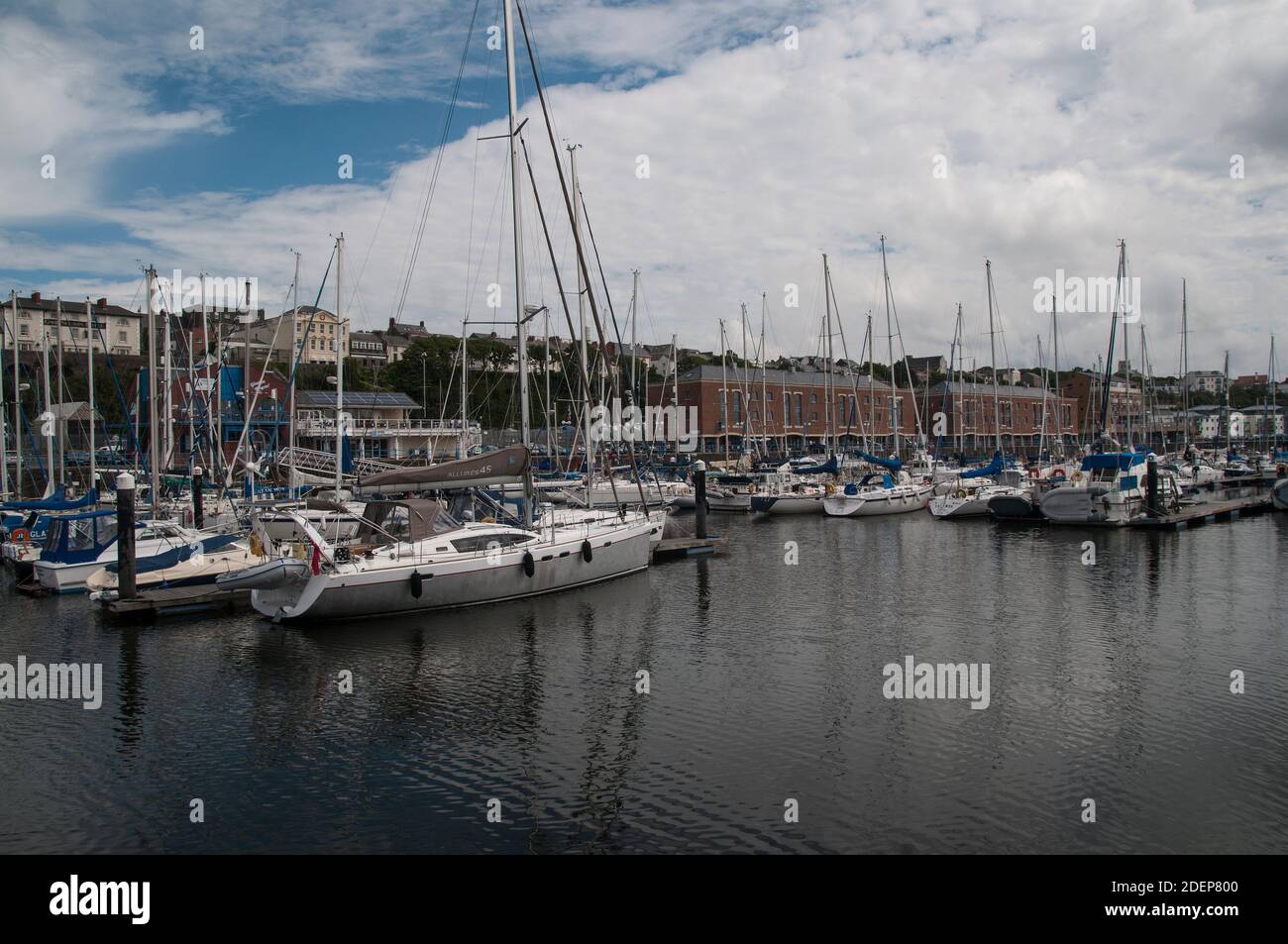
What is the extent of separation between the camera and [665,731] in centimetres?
Result: 1520

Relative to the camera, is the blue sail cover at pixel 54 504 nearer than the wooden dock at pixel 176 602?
No

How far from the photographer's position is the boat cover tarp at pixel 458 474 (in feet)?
83.5

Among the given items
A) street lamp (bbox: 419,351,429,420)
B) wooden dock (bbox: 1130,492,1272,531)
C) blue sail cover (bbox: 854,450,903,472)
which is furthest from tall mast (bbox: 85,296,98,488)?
street lamp (bbox: 419,351,429,420)

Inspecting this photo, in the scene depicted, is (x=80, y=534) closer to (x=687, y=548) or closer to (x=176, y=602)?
(x=176, y=602)

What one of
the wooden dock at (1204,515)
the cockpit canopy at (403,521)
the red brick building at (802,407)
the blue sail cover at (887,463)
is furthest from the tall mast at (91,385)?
the red brick building at (802,407)

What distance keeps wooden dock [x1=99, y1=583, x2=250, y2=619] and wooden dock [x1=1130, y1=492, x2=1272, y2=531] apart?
40269 mm

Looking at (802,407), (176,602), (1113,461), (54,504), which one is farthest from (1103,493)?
(802,407)

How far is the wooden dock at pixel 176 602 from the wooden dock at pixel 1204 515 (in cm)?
4027

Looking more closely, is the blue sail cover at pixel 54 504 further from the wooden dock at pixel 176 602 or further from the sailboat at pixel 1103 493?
the sailboat at pixel 1103 493

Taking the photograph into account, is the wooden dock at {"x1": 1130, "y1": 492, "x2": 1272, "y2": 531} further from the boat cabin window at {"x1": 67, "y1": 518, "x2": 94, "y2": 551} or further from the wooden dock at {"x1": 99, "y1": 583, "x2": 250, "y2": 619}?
the boat cabin window at {"x1": 67, "y1": 518, "x2": 94, "y2": 551}

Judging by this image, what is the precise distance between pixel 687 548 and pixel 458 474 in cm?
1313

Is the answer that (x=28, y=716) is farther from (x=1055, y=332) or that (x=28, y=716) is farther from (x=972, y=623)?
(x=1055, y=332)
